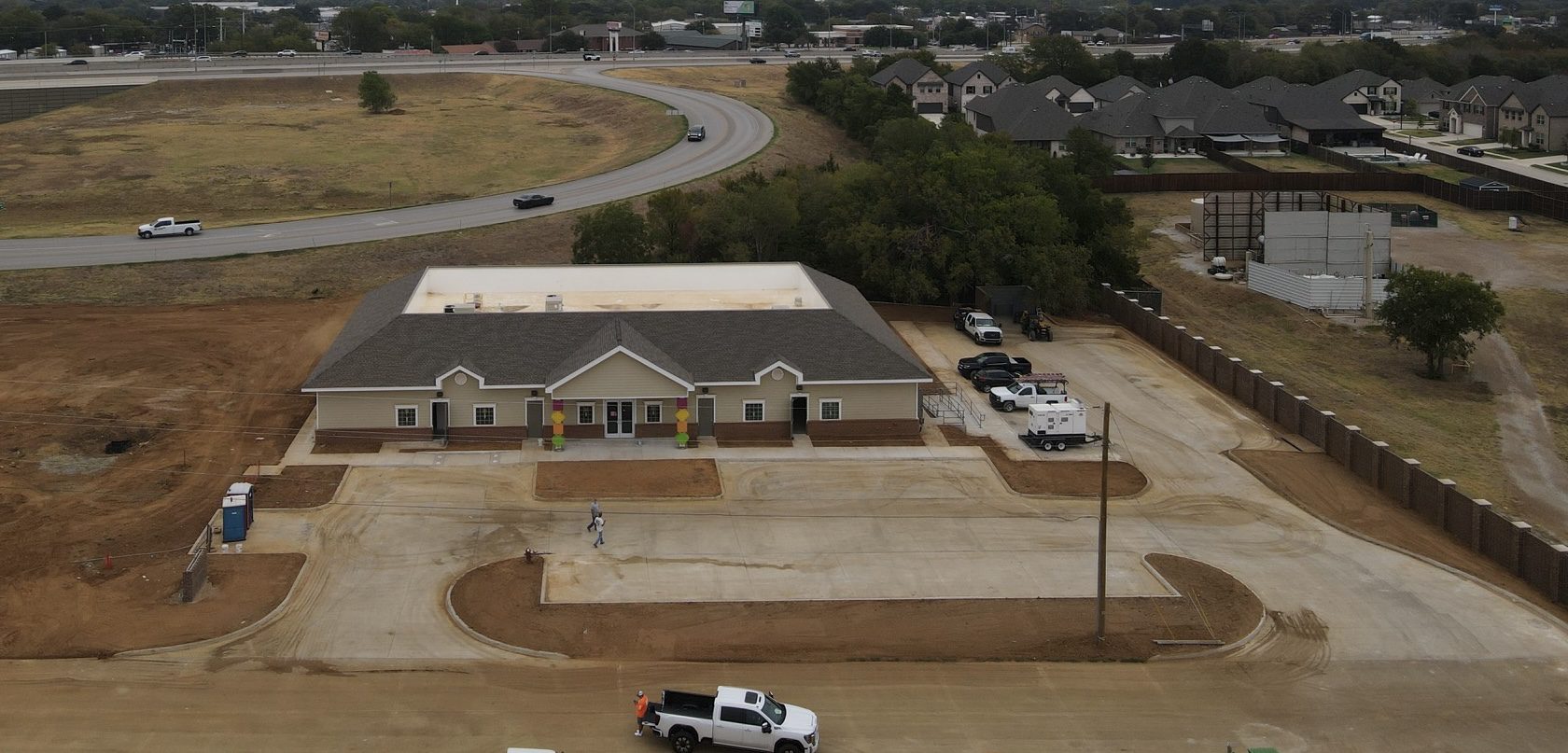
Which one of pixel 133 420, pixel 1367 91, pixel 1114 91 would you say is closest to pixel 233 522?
pixel 133 420

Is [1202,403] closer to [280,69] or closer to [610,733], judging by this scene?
[610,733]

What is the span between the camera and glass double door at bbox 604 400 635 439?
53438 mm

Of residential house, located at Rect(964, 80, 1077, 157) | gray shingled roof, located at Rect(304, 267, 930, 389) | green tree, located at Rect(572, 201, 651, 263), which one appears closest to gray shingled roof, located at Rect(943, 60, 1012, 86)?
residential house, located at Rect(964, 80, 1077, 157)

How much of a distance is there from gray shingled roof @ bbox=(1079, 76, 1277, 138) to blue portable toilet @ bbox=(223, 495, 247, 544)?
10065cm

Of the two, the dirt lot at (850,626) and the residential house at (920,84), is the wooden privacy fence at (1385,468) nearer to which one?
the dirt lot at (850,626)

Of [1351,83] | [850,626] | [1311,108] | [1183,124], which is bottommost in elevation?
[850,626]

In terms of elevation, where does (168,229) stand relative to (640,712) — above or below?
above

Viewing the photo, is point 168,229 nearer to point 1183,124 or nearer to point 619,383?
point 619,383

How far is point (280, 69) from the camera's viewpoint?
152 m

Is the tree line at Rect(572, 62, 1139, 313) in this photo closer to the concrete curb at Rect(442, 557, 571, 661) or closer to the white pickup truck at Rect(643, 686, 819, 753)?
the concrete curb at Rect(442, 557, 571, 661)

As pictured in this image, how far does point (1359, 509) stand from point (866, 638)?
64.7ft

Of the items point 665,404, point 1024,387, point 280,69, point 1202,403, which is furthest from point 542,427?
point 280,69

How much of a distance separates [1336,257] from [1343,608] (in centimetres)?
4754

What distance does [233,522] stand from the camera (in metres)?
43.1
